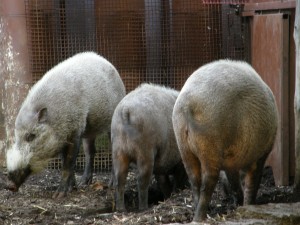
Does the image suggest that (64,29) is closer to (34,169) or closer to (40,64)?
(40,64)

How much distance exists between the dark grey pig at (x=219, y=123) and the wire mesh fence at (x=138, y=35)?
13.0ft

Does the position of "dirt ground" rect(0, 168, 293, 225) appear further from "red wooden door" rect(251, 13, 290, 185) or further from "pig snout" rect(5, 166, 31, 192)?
"red wooden door" rect(251, 13, 290, 185)

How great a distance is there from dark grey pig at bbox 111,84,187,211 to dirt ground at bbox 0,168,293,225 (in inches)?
12.8

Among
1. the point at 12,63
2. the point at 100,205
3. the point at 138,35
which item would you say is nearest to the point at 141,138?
the point at 100,205

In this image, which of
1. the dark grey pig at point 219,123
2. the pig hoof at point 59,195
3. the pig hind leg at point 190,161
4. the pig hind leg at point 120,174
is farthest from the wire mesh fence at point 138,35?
the pig hind leg at point 190,161

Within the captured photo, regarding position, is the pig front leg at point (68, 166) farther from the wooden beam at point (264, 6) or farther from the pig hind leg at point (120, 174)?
the wooden beam at point (264, 6)

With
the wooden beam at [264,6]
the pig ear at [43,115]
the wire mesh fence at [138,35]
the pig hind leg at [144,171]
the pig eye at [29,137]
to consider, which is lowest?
the pig hind leg at [144,171]

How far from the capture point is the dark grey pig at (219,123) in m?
6.56

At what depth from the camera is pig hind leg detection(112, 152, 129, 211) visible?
26.9 feet

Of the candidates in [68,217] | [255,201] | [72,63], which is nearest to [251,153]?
[255,201]

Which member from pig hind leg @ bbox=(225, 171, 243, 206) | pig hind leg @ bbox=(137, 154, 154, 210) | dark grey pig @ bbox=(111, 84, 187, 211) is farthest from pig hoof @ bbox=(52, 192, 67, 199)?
pig hind leg @ bbox=(225, 171, 243, 206)

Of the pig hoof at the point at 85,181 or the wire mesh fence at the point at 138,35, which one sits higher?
the wire mesh fence at the point at 138,35

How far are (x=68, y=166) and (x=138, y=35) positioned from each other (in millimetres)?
2656

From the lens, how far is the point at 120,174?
823cm
